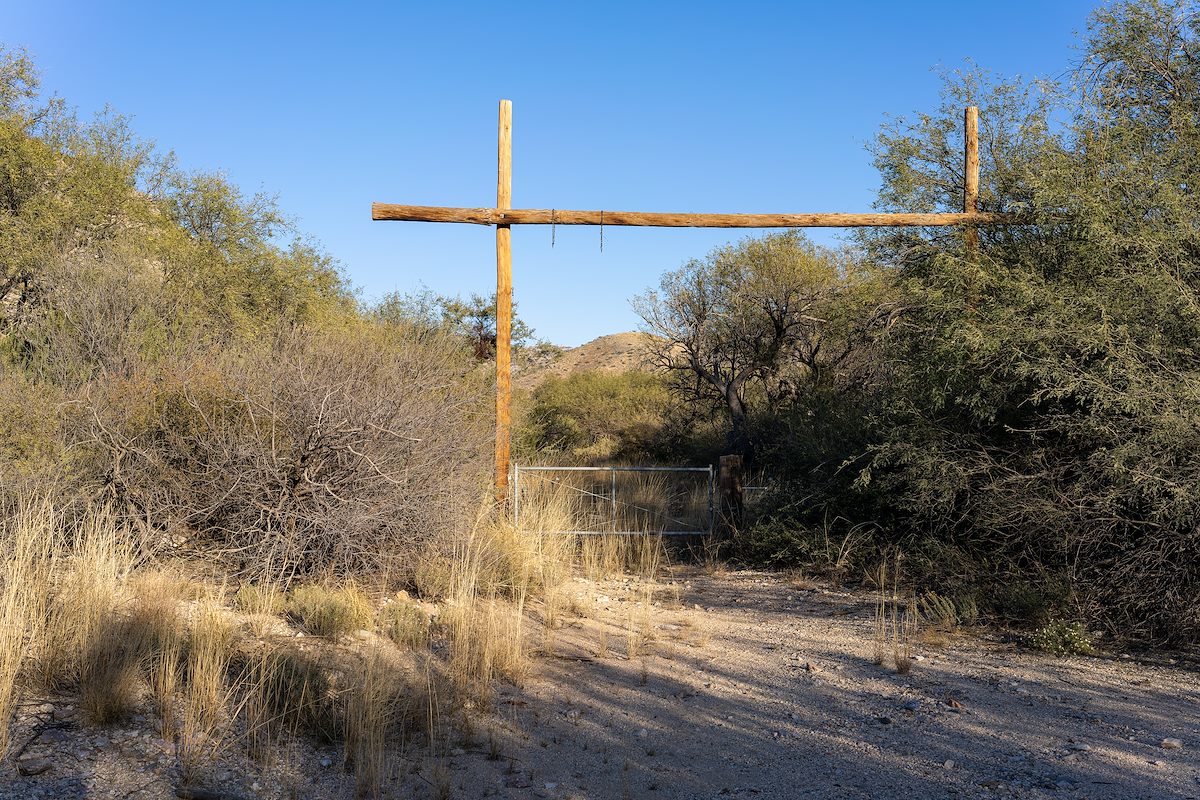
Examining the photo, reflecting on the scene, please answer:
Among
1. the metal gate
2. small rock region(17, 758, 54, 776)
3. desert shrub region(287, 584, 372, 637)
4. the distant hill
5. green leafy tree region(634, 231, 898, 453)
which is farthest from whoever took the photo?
the distant hill

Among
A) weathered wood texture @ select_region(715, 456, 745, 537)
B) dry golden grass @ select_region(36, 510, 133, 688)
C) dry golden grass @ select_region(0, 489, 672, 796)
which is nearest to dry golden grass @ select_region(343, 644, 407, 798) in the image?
dry golden grass @ select_region(0, 489, 672, 796)

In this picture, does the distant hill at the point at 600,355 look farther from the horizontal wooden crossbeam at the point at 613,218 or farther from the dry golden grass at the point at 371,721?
the dry golden grass at the point at 371,721

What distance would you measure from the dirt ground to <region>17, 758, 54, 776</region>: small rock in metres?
0.03

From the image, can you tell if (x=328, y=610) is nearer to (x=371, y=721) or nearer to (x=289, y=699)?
(x=289, y=699)

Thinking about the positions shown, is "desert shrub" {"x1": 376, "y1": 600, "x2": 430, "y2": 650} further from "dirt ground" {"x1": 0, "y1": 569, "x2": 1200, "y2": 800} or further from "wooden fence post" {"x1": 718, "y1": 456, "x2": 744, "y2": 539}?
"wooden fence post" {"x1": 718, "y1": 456, "x2": 744, "y2": 539}

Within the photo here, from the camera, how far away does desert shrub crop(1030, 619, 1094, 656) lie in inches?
294

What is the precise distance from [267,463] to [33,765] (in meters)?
4.03

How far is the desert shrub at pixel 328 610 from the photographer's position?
723 cm

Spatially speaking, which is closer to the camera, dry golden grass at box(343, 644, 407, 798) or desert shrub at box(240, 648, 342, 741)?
dry golden grass at box(343, 644, 407, 798)

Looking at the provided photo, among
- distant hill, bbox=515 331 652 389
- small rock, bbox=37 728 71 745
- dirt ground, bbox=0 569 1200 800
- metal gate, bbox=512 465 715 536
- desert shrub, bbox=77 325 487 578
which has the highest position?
distant hill, bbox=515 331 652 389

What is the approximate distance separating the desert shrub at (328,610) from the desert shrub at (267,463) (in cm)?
41

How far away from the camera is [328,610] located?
7.34 m

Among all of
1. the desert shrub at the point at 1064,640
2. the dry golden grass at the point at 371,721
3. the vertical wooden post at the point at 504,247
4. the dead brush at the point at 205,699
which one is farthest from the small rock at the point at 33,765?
the vertical wooden post at the point at 504,247

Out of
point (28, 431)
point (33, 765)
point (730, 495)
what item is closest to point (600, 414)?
point (730, 495)
